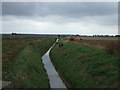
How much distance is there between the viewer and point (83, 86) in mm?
21969

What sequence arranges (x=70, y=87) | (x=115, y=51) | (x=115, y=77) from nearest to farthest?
(x=115, y=77) → (x=70, y=87) → (x=115, y=51)

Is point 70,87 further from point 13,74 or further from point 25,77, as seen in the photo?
point 13,74

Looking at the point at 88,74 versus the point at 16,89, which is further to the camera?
the point at 88,74

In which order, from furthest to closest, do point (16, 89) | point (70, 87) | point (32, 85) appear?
point (70, 87)
point (32, 85)
point (16, 89)

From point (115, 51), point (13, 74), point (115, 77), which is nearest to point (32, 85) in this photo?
point (13, 74)

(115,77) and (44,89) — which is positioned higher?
→ (115,77)

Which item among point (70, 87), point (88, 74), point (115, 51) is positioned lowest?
point (70, 87)

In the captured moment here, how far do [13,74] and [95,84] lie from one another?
10.4 m

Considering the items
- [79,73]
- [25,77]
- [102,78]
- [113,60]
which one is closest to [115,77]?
[102,78]

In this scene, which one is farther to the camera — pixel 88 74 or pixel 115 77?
pixel 88 74

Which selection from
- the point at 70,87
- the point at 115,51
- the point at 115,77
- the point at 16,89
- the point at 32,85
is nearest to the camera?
the point at 115,77

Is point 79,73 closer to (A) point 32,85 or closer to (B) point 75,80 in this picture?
(B) point 75,80

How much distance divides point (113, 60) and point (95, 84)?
5.58m

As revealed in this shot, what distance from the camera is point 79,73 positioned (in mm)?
26250
